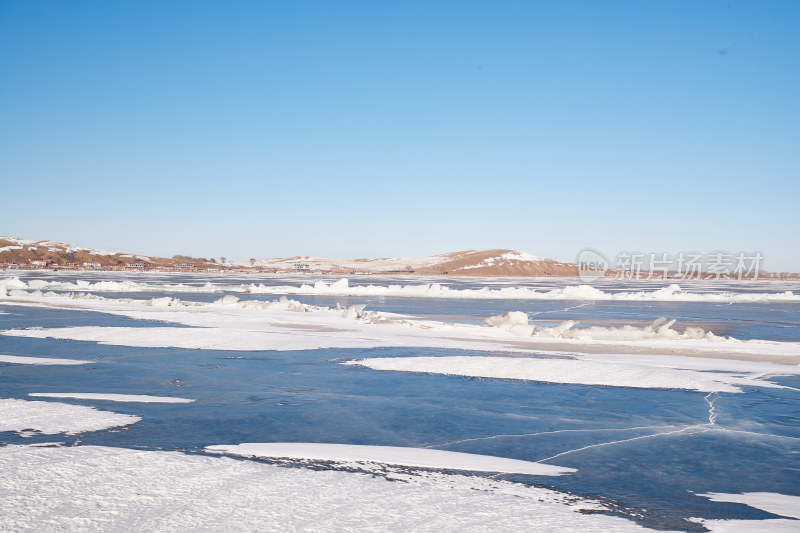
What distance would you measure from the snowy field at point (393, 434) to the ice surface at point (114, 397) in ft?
0.19

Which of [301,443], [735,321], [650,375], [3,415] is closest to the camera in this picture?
[301,443]

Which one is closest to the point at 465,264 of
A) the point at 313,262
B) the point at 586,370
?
the point at 313,262

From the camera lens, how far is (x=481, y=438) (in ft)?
18.7

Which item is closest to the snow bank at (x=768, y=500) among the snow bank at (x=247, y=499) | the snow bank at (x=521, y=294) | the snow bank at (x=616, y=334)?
the snow bank at (x=247, y=499)

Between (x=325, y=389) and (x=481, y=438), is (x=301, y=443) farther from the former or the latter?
(x=325, y=389)

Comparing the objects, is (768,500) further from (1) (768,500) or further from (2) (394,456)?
(2) (394,456)

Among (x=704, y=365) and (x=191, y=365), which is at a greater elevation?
(x=704, y=365)

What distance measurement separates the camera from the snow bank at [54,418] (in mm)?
5707

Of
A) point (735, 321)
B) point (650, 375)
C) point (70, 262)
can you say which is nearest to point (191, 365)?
point (650, 375)

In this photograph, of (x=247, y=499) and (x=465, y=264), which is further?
(x=465, y=264)

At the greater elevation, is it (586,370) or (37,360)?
(586,370)

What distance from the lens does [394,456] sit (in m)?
5.03

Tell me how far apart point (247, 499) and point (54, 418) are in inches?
127

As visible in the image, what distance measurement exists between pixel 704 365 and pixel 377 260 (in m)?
154
